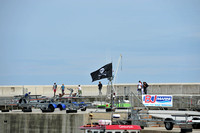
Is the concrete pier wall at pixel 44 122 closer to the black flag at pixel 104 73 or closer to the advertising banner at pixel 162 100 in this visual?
the black flag at pixel 104 73

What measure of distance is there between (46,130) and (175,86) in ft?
73.7

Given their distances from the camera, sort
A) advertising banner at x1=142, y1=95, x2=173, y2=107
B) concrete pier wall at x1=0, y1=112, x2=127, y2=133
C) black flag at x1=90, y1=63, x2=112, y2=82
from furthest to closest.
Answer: advertising banner at x1=142, y1=95, x2=173, y2=107
black flag at x1=90, y1=63, x2=112, y2=82
concrete pier wall at x1=0, y1=112, x2=127, y2=133

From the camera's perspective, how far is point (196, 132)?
2377cm

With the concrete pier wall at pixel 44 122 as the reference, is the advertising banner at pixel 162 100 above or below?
above

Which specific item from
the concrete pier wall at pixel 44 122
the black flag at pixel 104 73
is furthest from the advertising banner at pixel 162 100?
the black flag at pixel 104 73

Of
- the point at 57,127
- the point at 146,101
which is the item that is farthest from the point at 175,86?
the point at 57,127

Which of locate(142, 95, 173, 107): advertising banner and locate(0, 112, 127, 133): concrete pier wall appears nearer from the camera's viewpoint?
locate(0, 112, 127, 133): concrete pier wall

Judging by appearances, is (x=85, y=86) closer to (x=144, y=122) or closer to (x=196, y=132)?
→ (x=144, y=122)

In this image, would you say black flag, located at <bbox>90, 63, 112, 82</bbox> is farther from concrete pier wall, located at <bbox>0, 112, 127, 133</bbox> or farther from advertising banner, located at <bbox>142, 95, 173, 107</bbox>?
advertising banner, located at <bbox>142, 95, 173, 107</bbox>

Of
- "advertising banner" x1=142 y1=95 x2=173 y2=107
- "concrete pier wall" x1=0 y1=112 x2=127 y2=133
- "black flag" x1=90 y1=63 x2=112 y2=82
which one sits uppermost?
"black flag" x1=90 y1=63 x2=112 y2=82

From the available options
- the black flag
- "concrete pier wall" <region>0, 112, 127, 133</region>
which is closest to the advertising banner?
"concrete pier wall" <region>0, 112, 127, 133</region>

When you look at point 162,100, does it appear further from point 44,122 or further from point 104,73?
point 44,122

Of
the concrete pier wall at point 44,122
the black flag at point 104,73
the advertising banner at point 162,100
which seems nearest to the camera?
the concrete pier wall at point 44,122

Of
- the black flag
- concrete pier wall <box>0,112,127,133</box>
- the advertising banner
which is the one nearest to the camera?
concrete pier wall <box>0,112,127,133</box>
